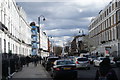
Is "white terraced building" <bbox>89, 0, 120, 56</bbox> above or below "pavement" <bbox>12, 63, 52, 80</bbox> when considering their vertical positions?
above

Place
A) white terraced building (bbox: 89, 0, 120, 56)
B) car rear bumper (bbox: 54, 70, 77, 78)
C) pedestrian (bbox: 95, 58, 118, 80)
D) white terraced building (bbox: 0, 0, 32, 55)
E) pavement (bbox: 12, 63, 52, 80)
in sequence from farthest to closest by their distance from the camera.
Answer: white terraced building (bbox: 89, 0, 120, 56) → white terraced building (bbox: 0, 0, 32, 55) → pavement (bbox: 12, 63, 52, 80) → car rear bumper (bbox: 54, 70, 77, 78) → pedestrian (bbox: 95, 58, 118, 80)

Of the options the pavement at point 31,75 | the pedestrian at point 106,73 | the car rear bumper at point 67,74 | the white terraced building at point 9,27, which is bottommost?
the pavement at point 31,75

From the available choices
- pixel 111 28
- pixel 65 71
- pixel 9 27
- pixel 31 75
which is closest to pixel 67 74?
pixel 65 71

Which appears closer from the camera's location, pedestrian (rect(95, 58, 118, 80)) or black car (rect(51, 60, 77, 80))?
pedestrian (rect(95, 58, 118, 80))

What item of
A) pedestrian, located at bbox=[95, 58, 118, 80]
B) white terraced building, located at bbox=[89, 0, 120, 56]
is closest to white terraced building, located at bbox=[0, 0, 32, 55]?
pedestrian, located at bbox=[95, 58, 118, 80]

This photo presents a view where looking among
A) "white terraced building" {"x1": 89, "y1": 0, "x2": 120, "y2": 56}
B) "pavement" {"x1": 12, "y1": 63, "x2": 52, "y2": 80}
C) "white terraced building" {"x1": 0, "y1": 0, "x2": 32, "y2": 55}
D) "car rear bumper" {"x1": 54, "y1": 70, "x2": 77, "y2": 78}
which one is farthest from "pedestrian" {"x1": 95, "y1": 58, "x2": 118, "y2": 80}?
"white terraced building" {"x1": 89, "y1": 0, "x2": 120, "y2": 56}

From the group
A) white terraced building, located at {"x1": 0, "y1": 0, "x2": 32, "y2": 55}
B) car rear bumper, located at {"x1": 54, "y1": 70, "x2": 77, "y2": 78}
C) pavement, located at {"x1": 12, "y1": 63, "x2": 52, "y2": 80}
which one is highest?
white terraced building, located at {"x1": 0, "y1": 0, "x2": 32, "y2": 55}

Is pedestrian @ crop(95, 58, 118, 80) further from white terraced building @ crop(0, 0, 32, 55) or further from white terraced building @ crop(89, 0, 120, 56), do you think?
white terraced building @ crop(89, 0, 120, 56)

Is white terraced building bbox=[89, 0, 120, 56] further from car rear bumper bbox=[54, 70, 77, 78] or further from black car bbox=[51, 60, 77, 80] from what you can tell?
car rear bumper bbox=[54, 70, 77, 78]

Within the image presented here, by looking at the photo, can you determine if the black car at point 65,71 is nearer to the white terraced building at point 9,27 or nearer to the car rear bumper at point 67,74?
the car rear bumper at point 67,74

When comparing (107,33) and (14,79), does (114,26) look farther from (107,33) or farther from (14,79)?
(14,79)

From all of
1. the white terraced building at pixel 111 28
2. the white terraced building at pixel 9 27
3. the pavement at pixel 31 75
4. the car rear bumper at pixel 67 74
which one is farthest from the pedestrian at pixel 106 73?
the white terraced building at pixel 111 28

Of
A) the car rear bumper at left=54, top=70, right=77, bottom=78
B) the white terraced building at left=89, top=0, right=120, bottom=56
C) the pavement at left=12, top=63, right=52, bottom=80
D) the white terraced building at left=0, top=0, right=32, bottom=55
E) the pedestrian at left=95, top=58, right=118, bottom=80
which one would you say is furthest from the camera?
the white terraced building at left=89, top=0, right=120, bottom=56

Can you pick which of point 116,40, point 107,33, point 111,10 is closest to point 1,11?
point 116,40
